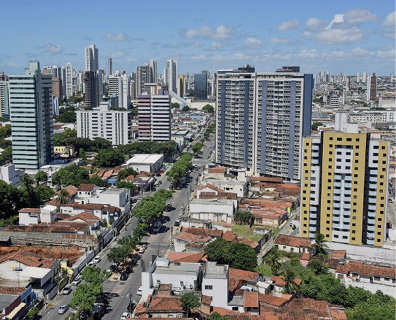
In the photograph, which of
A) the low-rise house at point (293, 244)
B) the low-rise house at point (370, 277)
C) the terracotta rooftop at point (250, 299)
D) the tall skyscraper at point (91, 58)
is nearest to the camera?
the terracotta rooftop at point (250, 299)

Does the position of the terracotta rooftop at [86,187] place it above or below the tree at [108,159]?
below

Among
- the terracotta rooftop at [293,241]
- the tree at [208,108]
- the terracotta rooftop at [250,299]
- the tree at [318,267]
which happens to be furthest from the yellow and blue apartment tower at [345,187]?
the tree at [208,108]

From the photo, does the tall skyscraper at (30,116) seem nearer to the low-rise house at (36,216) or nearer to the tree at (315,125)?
the low-rise house at (36,216)

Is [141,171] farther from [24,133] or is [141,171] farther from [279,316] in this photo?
[279,316]

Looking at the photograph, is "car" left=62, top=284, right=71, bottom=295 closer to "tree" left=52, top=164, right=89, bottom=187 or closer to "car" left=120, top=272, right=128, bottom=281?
"car" left=120, top=272, right=128, bottom=281

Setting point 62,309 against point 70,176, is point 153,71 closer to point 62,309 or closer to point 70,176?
point 70,176

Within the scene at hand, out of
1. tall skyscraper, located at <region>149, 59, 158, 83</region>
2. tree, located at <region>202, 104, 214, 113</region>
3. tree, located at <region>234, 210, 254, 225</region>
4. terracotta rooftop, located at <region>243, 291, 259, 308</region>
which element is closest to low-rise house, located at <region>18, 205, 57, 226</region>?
tree, located at <region>234, 210, 254, 225</region>
